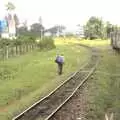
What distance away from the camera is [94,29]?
133 metres

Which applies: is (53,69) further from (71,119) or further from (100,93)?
(71,119)

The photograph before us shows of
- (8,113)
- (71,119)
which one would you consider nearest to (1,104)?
(8,113)

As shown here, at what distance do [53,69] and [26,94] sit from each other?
13.2m

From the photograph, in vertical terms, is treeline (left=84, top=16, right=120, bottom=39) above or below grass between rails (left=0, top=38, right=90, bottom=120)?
above

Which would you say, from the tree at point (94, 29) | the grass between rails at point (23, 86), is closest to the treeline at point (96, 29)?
the tree at point (94, 29)

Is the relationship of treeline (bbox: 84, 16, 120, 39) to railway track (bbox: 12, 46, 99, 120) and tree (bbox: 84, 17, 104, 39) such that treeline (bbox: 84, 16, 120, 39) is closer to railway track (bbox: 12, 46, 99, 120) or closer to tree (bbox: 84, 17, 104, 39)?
tree (bbox: 84, 17, 104, 39)

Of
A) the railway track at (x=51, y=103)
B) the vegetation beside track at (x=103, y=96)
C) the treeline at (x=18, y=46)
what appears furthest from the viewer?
the treeline at (x=18, y=46)

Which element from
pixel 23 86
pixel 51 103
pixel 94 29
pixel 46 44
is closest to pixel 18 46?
pixel 46 44

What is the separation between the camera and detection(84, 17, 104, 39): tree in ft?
437

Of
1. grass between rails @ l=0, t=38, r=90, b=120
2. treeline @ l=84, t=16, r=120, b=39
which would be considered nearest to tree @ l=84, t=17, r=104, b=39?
treeline @ l=84, t=16, r=120, b=39

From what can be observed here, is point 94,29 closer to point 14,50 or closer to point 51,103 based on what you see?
point 14,50

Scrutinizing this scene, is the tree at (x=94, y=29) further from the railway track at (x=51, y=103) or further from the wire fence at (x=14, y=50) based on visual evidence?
the railway track at (x=51, y=103)

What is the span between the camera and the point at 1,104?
19641mm

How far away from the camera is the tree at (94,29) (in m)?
133
